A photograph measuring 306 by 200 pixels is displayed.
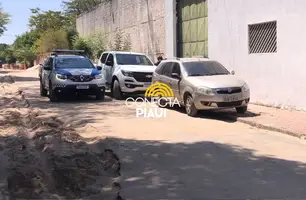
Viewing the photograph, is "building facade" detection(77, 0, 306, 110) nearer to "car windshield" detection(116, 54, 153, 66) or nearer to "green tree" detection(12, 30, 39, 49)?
A: "car windshield" detection(116, 54, 153, 66)

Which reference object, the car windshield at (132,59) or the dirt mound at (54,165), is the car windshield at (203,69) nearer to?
the dirt mound at (54,165)

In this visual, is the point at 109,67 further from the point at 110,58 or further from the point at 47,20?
the point at 47,20

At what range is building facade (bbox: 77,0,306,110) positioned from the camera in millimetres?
12492

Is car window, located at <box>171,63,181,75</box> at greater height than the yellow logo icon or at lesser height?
A: greater

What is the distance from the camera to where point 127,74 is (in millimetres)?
16141

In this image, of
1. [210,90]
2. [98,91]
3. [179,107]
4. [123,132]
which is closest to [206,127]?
[210,90]

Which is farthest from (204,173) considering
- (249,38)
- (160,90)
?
(249,38)

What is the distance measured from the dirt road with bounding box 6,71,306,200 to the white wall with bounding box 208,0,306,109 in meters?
2.38

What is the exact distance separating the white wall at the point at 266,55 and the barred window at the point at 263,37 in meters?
0.18

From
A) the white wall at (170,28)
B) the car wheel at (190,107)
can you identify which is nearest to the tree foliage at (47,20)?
the white wall at (170,28)

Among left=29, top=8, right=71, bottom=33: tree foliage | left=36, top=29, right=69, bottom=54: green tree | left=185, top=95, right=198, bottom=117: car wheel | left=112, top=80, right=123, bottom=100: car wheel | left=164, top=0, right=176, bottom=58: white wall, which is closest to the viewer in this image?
left=185, top=95, right=198, bottom=117: car wheel

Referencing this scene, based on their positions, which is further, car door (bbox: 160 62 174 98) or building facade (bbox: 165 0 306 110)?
car door (bbox: 160 62 174 98)

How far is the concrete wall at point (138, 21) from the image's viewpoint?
22505 millimetres

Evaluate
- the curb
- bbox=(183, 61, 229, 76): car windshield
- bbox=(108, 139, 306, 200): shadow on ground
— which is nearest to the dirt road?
bbox=(108, 139, 306, 200): shadow on ground
